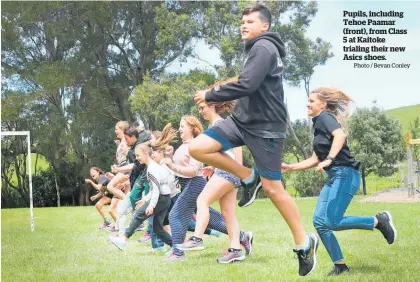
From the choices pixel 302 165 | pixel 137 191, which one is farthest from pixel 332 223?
pixel 137 191

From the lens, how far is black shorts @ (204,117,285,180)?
3.83m

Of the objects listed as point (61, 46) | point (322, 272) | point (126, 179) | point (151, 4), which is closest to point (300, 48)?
point (151, 4)

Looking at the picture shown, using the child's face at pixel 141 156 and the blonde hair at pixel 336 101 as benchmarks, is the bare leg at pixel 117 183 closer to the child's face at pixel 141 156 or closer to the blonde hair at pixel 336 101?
the child's face at pixel 141 156

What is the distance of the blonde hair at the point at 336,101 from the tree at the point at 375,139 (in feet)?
35.3

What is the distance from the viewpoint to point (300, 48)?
15.2m

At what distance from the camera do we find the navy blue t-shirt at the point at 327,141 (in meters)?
4.20

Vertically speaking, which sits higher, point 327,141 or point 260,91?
point 260,91

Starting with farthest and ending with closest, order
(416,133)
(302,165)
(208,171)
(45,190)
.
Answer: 1. (45,190)
2. (416,133)
3. (208,171)
4. (302,165)

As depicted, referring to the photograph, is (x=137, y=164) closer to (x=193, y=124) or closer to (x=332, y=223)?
(x=193, y=124)

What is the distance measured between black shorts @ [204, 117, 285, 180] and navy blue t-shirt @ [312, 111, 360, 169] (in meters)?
0.45

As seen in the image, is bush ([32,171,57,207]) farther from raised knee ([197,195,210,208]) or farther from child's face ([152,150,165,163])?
raised knee ([197,195,210,208])

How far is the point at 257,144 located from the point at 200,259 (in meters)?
1.73

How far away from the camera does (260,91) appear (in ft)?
12.4

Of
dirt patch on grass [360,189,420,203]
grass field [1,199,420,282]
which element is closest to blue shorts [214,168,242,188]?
grass field [1,199,420,282]
